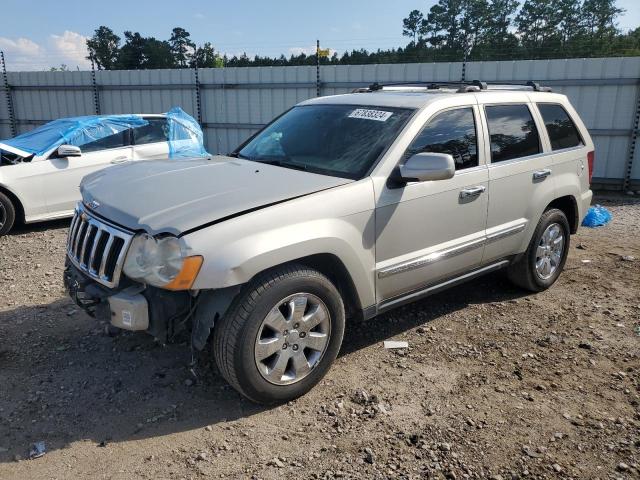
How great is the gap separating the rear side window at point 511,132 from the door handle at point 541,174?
17 centimetres

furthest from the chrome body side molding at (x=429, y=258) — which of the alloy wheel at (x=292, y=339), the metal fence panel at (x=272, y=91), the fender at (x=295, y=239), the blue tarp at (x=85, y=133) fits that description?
the metal fence panel at (x=272, y=91)

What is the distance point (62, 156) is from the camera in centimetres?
744

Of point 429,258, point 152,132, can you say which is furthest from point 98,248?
point 152,132

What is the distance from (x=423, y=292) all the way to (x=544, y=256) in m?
1.79

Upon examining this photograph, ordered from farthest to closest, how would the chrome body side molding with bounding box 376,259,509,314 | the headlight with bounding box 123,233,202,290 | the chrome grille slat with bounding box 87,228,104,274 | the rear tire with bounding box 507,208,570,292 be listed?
the rear tire with bounding box 507,208,570,292
the chrome body side molding with bounding box 376,259,509,314
the chrome grille slat with bounding box 87,228,104,274
the headlight with bounding box 123,233,202,290

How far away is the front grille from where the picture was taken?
120 inches

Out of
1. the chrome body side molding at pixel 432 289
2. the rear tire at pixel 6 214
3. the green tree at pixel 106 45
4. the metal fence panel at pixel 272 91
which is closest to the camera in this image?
the chrome body side molding at pixel 432 289

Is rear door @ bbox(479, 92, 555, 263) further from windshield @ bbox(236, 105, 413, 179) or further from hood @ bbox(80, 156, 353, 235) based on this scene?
hood @ bbox(80, 156, 353, 235)

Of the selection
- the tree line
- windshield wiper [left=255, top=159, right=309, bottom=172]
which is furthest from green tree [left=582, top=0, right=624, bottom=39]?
windshield wiper [left=255, top=159, right=309, bottom=172]

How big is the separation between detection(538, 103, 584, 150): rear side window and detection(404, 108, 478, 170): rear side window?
3.70 feet

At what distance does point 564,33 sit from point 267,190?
4646 cm

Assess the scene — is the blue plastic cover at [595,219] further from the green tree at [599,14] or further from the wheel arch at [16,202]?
the green tree at [599,14]

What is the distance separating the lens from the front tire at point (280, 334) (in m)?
3.01

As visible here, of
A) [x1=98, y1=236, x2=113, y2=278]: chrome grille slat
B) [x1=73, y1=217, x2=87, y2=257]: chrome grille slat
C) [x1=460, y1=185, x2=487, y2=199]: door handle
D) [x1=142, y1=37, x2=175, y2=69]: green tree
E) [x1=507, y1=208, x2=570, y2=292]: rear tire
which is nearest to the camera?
[x1=98, y1=236, x2=113, y2=278]: chrome grille slat
